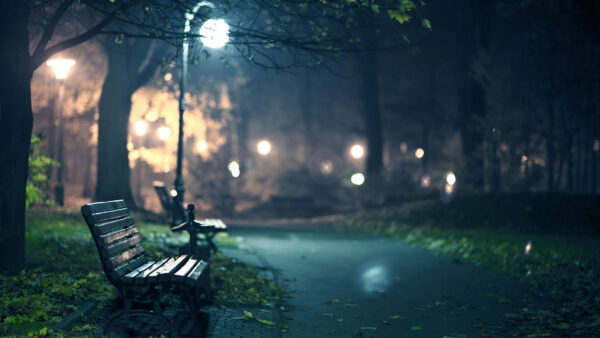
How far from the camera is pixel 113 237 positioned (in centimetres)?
614

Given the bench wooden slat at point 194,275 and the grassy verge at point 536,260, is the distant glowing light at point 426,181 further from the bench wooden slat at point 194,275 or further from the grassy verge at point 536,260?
the bench wooden slat at point 194,275

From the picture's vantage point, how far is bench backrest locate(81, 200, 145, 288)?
5.74 m

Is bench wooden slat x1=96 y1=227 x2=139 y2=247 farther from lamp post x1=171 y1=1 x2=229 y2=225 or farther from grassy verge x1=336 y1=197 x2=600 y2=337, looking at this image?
grassy verge x1=336 y1=197 x2=600 y2=337

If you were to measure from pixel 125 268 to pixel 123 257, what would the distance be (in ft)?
0.42

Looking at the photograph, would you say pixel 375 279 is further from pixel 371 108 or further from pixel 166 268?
pixel 371 108

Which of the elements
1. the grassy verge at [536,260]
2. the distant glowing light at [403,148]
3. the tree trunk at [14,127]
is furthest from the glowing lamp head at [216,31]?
the distant glowing light at [403,148]

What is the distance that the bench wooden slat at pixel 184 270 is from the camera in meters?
5.64

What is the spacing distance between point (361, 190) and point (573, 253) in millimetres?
17825

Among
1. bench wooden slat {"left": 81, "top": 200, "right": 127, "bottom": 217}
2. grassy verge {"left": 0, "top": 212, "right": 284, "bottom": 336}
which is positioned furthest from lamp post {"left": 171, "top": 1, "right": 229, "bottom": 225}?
bench wooden slat {"left": 81, "top": 200, "right": 127, "bottom": 217}

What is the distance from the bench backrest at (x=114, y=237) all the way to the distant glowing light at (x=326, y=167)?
42.0 m

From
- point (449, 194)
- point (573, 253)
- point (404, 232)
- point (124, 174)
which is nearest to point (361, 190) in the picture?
point (449, 194)

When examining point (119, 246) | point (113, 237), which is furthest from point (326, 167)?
point (113, 237)

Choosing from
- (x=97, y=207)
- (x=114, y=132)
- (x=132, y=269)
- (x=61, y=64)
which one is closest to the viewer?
(x=97, y=207)

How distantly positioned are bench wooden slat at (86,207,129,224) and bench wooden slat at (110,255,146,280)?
0.44m
